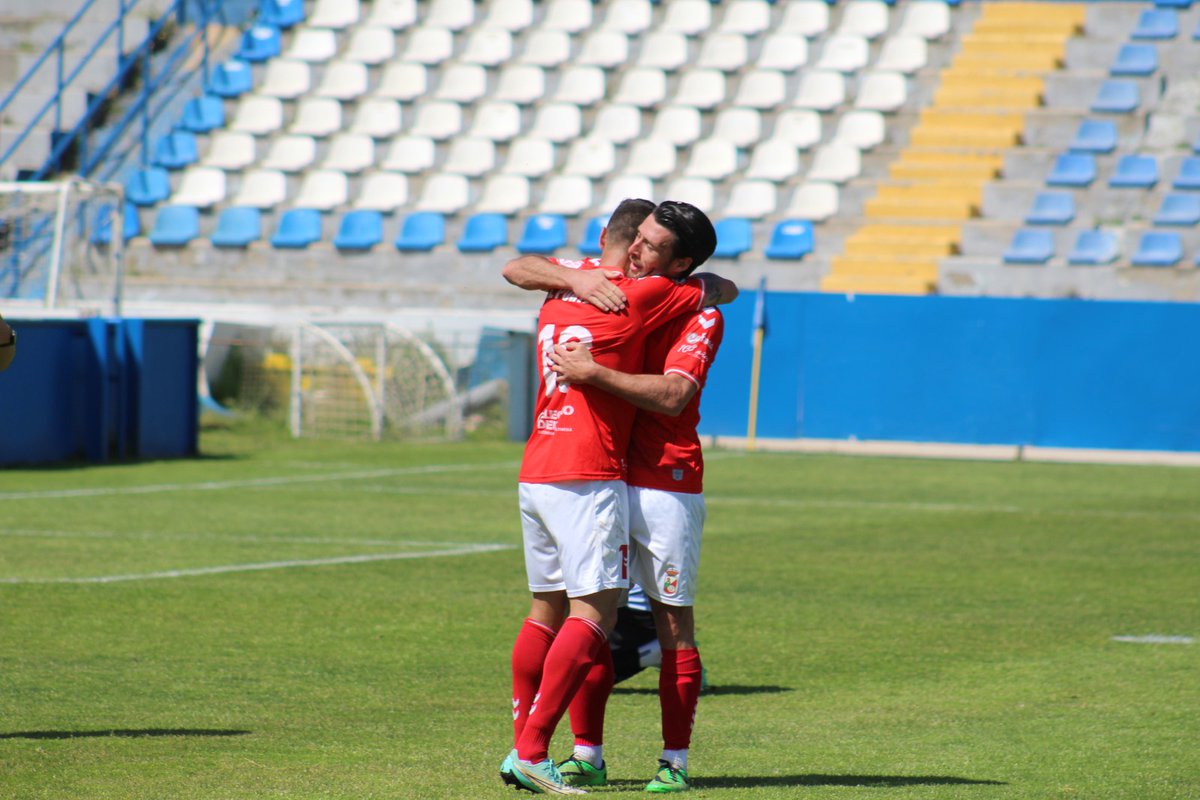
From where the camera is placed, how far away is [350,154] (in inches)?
1212

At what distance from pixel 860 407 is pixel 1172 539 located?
952cm

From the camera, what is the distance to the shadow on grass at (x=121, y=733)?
6.16 m

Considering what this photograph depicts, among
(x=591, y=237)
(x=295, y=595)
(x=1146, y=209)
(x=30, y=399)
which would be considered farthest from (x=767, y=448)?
(x=295, y=595)

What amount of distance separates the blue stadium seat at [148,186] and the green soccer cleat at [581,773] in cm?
2620

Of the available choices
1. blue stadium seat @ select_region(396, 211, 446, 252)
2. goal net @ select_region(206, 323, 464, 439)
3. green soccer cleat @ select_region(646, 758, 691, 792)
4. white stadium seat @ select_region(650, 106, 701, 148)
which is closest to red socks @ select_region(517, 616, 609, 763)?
green soccer cleat @ select_region(646, 758, 691, 792)

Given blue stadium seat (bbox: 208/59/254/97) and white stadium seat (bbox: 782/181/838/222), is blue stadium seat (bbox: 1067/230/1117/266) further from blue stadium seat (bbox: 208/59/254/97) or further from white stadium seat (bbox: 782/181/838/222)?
blue stadium seat (bbox: 208/59/254/97)

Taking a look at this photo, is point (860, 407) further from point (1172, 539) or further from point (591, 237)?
point (1172, 539)

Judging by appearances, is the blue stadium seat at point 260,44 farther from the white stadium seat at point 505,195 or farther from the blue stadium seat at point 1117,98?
the blue stadium seat at point 1117,98

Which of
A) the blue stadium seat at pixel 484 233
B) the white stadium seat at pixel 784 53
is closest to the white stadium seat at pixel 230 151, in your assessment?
the blue stadium seat at pixel 484 233

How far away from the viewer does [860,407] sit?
23219mm

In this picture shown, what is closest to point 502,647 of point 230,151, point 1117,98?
point 1117,98

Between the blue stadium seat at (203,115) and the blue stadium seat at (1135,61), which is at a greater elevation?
the blue stadium seat at (1135,61)

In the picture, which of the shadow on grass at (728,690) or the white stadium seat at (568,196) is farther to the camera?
the white stadium seat at (568,196)

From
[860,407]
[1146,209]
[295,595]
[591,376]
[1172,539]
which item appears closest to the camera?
[591,376]
